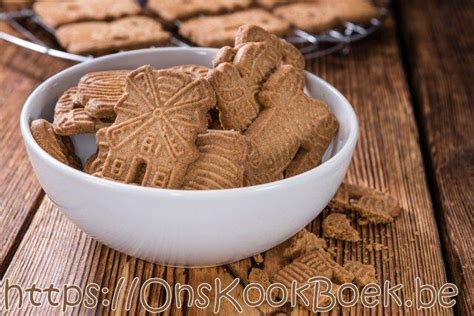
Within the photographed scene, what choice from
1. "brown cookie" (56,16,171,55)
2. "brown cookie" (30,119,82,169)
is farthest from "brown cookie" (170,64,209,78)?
"brown cookie" (56,16,171,55)

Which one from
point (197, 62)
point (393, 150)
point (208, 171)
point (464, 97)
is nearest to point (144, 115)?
point (208, 171)

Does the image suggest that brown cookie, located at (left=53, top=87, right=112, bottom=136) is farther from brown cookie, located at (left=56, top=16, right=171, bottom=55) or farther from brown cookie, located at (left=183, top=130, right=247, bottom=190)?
brown cookie, located at (left=56, top=16, right=171, bottom=55)

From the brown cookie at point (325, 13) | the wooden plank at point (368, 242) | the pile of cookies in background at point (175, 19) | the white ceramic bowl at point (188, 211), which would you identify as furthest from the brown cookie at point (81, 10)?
the white ceramic bowl at point (188, 211)

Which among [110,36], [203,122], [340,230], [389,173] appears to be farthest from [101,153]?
[110,36]

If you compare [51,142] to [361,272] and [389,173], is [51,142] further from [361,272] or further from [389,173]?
[389,173]

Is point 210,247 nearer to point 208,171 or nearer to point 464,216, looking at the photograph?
point 208,171
